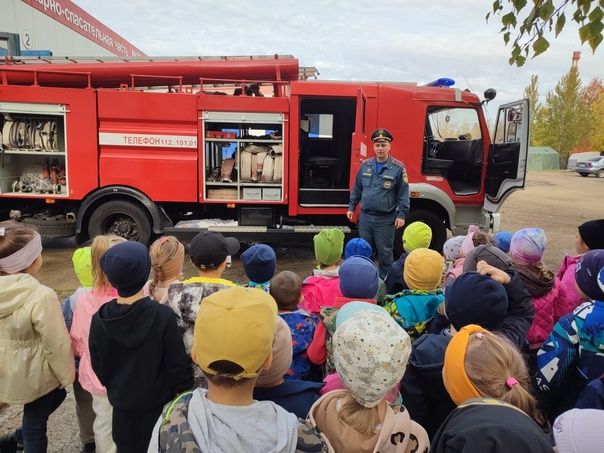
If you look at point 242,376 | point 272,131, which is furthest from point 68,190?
point 242,376

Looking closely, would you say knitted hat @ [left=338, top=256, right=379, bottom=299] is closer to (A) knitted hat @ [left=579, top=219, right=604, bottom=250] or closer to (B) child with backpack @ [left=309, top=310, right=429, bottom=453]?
(B) child with backpack @ [left=309, top=310, right=429, bottom=453]

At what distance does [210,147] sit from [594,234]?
16.3 ft

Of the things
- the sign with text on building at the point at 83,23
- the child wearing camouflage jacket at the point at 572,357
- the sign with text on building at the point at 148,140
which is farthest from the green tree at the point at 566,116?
the child wearing camouflage jacket at the point at 572,357

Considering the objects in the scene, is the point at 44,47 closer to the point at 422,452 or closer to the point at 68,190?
the point at 68,190

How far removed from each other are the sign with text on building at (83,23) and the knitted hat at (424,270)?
12960mm

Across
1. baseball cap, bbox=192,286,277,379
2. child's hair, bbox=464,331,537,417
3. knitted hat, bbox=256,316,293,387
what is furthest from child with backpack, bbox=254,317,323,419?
child's hair, bbox=464,331,537,417

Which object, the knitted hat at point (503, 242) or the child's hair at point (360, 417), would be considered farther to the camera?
the knitted hat at point (503, 242)

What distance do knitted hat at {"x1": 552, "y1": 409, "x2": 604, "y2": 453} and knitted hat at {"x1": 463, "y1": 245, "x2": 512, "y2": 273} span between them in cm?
133

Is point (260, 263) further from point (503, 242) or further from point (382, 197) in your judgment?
point (382, 197)

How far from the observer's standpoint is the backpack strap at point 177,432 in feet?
3.87

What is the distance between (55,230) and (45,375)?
198 inches

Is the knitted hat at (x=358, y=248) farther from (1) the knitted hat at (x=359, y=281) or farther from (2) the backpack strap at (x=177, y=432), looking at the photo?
(2) the backpack strap at (x=177, y=432)

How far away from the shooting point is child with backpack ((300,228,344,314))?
2.82 metres

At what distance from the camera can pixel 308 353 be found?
86.2 inches
